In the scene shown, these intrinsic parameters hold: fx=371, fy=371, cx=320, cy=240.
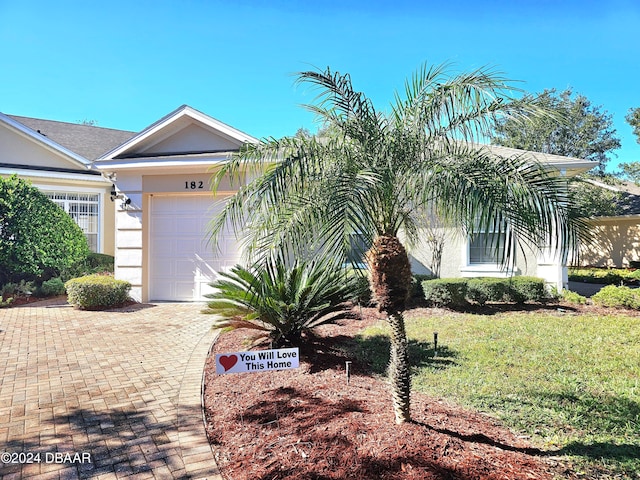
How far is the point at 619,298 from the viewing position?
8.88 m

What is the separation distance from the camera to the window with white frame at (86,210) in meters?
14.6

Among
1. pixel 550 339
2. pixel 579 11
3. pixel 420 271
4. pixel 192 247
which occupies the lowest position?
pixel 550 339

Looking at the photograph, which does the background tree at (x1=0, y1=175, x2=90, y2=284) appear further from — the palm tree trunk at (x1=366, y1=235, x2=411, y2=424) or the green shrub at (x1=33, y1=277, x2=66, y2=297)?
the palm tree trunk at (x1=366, y1=235, x2=411, y2=424)

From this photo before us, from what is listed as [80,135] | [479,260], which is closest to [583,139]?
[479,260]

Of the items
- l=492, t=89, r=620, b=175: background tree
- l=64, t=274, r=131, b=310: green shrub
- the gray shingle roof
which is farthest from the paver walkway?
l=492, t=89, r=620, b=175: background tree

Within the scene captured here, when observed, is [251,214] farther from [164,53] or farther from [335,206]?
[164,53]

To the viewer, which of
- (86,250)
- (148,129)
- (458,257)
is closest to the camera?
(148,129)

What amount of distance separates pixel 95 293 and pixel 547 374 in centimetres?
989

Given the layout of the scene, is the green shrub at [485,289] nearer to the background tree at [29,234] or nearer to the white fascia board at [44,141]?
the background tree at [29,234]

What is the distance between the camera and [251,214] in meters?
3.74

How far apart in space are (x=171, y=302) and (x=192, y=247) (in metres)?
1.69

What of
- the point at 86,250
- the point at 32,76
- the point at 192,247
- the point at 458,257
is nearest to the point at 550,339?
the point at 458,257

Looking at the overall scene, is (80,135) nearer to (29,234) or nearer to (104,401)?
(29,234)

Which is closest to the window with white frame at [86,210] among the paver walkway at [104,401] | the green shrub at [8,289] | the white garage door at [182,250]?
the green shrub at [8,289]
